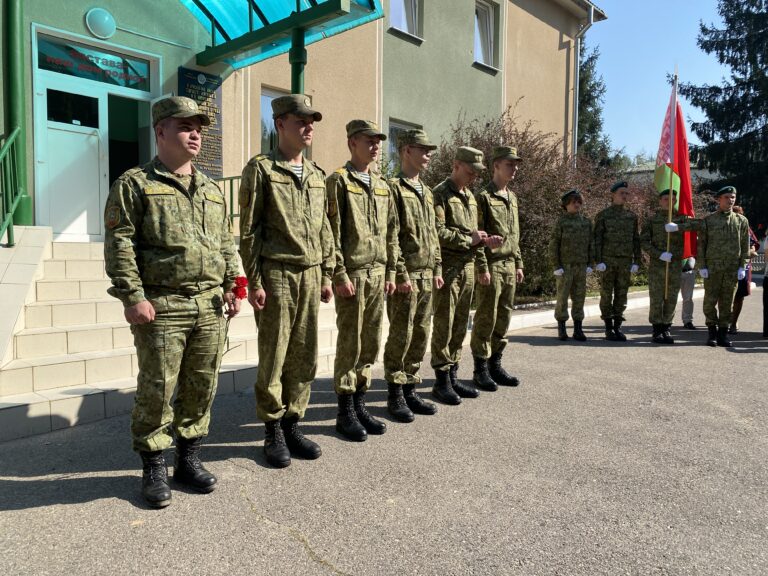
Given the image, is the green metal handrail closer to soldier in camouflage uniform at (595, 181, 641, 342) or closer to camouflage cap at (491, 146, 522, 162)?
camouflage cap at (491, 146, 522, 162)

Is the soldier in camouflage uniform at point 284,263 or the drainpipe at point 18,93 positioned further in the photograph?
the drainpipe at point 18,93

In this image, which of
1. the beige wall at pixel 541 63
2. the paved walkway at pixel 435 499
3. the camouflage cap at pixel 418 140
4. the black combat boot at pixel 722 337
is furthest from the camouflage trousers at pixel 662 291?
the beige wall at pixel 541 63

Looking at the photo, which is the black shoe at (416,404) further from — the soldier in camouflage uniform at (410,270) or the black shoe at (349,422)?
the black shoe at (349,422)

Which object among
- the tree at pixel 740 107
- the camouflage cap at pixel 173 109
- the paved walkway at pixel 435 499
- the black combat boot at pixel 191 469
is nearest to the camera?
the paved walkway at pixel 435 499

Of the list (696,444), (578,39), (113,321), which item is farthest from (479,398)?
(578,39)

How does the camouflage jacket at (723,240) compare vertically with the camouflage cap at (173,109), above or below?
below

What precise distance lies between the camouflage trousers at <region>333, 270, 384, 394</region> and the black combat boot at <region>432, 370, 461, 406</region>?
→ 970mm

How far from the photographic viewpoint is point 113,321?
5.30 m

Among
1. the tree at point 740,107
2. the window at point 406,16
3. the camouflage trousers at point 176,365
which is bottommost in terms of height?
the camouflage trousers at point 176,365

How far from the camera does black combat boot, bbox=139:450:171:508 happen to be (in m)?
2.96

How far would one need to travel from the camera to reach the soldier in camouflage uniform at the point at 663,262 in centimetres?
814

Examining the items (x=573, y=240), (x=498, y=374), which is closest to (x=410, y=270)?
(x=498, y=374)

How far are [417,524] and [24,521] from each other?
1832 millimetres

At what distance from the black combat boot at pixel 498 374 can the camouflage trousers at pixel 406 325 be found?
1312 mm
